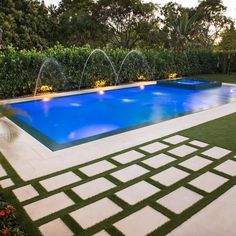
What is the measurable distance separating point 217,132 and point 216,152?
5.18ft

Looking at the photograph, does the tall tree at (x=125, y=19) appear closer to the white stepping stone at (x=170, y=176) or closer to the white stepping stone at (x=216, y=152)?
the white stepping stone at (x=216, y=152)

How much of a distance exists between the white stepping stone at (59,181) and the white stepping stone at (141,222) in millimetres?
1499

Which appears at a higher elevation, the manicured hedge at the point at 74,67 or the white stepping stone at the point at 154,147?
the manicured hedge at the point at 74,67

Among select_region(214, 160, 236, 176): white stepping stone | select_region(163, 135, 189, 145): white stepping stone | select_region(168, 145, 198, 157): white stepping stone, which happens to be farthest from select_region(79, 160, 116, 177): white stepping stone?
select_region(214, 160, 236, 176): white stepping stone

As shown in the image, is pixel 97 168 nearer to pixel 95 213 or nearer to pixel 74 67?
pixel 95 213

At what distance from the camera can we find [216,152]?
20.6 ft

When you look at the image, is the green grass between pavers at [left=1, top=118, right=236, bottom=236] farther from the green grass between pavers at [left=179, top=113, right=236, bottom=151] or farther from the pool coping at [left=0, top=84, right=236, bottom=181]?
the green grass between pavers at [left=179, top=113, right=236, bottom=151]

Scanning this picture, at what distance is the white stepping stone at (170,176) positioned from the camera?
5013mm

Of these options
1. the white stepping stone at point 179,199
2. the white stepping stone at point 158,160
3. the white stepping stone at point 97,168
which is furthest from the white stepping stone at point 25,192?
the white stepping stone at point 158,160

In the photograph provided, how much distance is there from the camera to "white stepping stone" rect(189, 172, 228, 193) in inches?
188

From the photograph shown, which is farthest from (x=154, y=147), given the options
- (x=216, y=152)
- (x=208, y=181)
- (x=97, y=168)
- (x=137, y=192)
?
(x=137, y=192)

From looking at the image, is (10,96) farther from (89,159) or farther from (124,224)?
(124,224)

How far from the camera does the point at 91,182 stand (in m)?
5.00

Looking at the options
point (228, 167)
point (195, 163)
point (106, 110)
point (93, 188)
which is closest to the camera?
point (93, 188)
